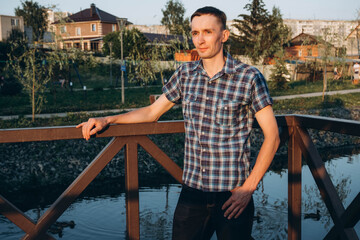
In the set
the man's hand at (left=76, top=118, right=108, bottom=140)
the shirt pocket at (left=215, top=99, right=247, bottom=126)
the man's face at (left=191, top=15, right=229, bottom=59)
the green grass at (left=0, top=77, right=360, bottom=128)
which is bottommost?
the green grass at (left=0, top=77, right=360, bottom=128)

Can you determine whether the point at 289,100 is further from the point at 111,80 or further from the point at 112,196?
the point at 111,80

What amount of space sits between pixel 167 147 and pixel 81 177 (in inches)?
384

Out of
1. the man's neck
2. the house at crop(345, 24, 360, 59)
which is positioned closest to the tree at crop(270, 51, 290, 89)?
the house at crop(345, 24, 360, 59)

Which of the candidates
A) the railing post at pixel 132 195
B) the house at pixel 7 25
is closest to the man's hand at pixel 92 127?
the railing post at pixel 132 195

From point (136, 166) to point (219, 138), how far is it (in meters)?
0.61

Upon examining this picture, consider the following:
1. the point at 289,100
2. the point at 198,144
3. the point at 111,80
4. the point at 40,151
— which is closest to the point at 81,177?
the point at 198,144

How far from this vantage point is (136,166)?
2.35 m

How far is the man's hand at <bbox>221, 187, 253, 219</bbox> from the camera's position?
1.97 metres

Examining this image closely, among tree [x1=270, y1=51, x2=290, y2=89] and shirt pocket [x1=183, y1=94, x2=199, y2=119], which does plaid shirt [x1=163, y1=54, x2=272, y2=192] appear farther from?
tree [x1=270, y1=51, x2=290, y2=89]

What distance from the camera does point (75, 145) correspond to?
36.5 ft

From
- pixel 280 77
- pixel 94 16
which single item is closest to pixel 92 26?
pixel 94 16

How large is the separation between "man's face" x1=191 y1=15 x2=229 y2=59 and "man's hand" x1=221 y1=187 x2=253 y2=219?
71 cm

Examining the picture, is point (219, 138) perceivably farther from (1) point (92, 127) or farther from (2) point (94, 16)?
(2) point (94, 16)

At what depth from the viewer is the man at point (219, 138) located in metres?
1.98
